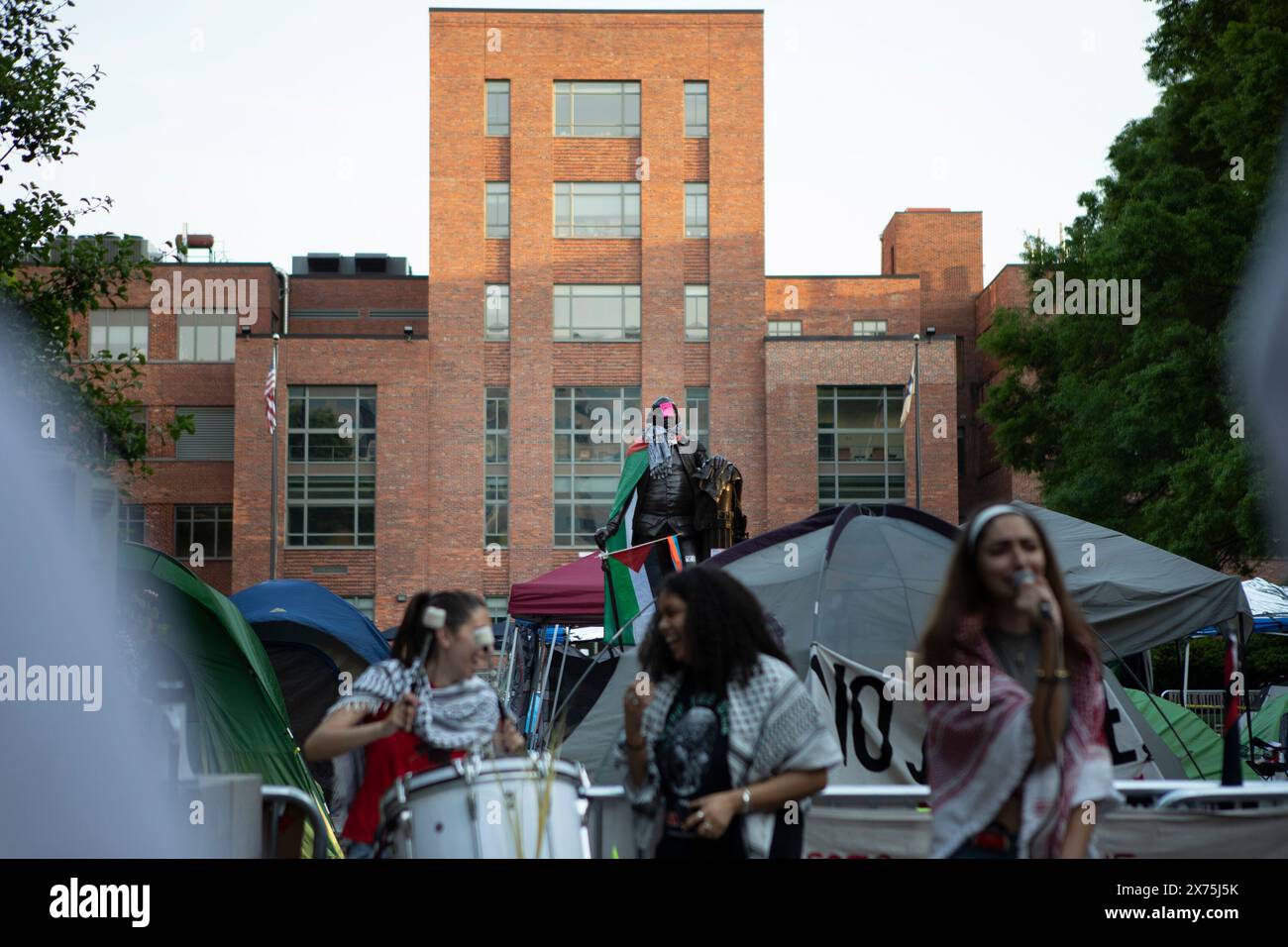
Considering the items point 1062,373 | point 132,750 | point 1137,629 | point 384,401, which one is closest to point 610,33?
point 384,401

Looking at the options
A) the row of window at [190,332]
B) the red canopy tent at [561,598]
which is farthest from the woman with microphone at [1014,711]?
the row of window at [190,332]

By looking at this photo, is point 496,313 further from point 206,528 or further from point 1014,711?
point 1014,711

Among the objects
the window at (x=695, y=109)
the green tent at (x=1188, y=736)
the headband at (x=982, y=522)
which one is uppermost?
the window at (x=695, y=109)

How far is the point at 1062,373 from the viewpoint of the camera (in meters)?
34.0

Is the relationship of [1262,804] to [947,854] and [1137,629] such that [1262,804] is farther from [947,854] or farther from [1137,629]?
[1137,629]

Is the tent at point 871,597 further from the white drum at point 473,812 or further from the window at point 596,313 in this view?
the window at point 596,313

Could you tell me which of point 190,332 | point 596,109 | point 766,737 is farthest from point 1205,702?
point 190,332

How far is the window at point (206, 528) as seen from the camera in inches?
2286

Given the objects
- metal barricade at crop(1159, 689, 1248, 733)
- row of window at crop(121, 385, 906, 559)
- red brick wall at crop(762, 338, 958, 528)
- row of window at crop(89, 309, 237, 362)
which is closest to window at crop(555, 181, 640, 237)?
row of window at crop(121, 385, 906, 559)

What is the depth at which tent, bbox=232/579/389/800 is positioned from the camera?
49.4 ft

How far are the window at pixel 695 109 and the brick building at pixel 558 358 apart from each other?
2.6 inches

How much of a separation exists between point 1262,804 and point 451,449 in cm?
5026

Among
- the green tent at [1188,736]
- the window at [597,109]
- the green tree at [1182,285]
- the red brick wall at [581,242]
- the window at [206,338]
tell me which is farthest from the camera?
the window at [206,338]

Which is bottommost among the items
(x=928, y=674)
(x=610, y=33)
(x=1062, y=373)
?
(x=928, y=674)
